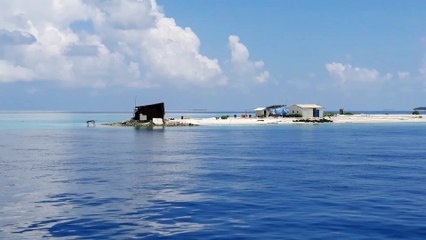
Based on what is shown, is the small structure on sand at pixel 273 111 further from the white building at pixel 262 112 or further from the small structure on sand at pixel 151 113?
the small structure on sand at pixel 151 113

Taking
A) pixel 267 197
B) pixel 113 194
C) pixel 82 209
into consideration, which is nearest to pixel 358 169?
pixel 267 197

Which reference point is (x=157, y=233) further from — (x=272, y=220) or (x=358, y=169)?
(x=358, y=169)

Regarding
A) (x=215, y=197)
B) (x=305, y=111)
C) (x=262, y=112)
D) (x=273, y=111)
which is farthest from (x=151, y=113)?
(x=215, y=197)

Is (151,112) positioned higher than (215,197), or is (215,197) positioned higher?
(151,112)

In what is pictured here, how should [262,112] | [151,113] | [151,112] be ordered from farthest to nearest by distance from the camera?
[262,112] → [151,112] → [151,113]

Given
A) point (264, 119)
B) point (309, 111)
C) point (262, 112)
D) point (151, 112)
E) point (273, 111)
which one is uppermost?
point (151, 112)

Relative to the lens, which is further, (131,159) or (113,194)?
(131,159)

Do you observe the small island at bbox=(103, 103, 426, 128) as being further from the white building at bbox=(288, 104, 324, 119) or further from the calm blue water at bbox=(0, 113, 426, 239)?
the calm blue water at bbox=(0, 113, 426, 239)

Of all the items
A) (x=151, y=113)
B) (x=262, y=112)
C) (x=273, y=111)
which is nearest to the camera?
(x=151, y=113)

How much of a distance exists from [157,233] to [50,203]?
8.90m

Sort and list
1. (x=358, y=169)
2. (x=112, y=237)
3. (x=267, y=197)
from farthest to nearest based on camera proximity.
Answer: (x=358, y=169) → (x=267, y=197) → (x=112, y=237)

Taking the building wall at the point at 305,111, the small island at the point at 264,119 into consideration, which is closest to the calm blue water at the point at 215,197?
the small island at the point at 264,119

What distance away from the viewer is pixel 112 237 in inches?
784

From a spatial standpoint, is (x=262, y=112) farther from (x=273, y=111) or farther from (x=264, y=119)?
(x=264, y=119)
